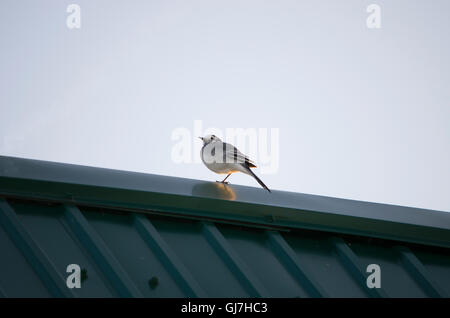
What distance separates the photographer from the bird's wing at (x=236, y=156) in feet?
24.1

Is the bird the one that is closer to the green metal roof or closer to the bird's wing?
the bird's wing

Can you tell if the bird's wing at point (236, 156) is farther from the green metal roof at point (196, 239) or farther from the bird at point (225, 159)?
Result: the green metal roof at point (196, 239)

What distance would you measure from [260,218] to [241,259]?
24.0 inches

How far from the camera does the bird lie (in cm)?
734

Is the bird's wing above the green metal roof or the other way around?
above

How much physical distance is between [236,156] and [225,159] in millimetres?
143

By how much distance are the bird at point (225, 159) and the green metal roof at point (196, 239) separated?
1.02 metres

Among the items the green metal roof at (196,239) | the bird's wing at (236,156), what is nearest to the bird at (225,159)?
the bird's wing at (236,156)

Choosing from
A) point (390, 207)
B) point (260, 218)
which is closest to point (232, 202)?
point (260, 218)

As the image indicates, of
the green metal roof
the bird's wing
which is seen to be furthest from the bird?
the green metal roof

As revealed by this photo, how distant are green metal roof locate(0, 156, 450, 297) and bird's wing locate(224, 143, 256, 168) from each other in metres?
1.03

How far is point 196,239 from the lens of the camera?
5.33 metres

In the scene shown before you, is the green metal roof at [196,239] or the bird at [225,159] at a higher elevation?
the bird at [225,159]
